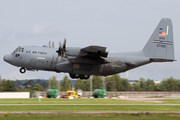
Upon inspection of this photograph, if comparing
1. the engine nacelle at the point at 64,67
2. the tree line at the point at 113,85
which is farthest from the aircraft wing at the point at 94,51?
the tree line at the point at 113,85

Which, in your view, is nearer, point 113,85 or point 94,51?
point 94,51

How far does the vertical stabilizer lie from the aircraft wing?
6495 millimetres

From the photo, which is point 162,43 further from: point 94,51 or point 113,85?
point 113,85

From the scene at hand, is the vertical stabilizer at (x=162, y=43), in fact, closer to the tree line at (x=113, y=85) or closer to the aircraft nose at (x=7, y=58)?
the aircraft nose at (x=7, y=58)

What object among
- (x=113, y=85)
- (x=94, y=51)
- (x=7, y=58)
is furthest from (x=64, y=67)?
(x=113, y=85)

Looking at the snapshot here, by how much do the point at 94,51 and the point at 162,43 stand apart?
9104 mm

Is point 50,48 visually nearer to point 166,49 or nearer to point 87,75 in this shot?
point 87,75

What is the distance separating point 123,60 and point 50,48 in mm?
7877

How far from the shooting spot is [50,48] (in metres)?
27.2

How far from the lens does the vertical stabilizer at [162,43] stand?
29.0 meters

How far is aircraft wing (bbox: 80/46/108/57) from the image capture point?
951 inches

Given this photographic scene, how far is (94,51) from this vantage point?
2494 centimetres

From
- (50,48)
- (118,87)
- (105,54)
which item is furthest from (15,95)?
(118,87)

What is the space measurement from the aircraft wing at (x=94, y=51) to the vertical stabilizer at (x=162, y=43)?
21.3 feet
